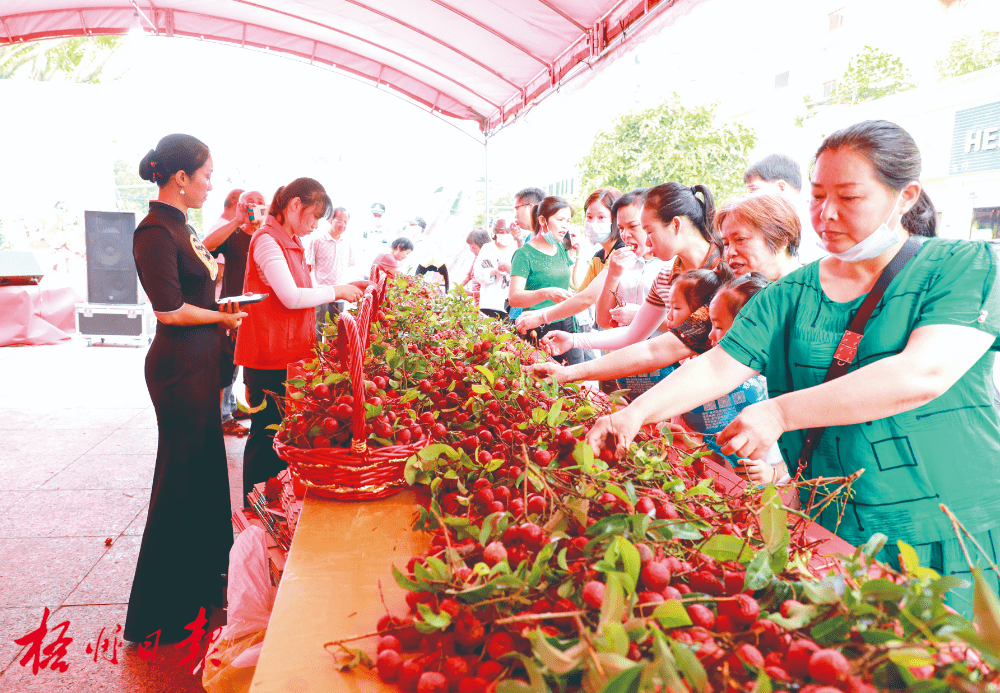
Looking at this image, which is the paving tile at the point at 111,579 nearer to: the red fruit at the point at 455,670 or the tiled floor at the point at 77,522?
the tiled floor at the point at 77,522

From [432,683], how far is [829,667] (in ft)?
1.10

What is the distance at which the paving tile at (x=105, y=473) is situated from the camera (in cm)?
340

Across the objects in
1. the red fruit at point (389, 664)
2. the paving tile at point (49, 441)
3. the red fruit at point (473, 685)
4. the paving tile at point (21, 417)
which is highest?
the red fruit at point (473, 685)

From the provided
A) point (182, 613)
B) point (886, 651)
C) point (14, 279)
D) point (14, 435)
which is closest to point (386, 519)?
point (886, 651)

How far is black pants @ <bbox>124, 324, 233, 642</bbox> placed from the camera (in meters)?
2.03

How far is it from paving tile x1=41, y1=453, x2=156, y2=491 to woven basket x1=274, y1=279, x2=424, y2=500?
Answer: 8.68 feet

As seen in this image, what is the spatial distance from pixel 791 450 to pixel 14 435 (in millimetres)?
4899

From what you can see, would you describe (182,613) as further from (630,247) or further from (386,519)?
(630,247)

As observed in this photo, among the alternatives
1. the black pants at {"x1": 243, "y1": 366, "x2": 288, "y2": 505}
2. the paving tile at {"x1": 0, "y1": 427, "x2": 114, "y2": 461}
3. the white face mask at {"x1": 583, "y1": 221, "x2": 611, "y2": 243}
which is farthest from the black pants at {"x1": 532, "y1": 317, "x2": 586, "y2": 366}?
the paving tile at {"x1": 0, "y1": 427, "x2": 114, "y2": 461}

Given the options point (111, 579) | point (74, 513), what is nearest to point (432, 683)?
point (111, 579)

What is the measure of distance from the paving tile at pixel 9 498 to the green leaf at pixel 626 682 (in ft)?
12.0

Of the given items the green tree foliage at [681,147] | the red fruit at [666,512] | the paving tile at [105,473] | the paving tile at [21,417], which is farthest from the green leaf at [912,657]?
the green tree foliage at [681,147]

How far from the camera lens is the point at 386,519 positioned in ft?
3.51

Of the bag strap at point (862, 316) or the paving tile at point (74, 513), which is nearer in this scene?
the bag strap at point (862, 316)
